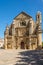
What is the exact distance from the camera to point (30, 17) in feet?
170

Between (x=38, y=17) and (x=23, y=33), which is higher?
(x=38, y=17)

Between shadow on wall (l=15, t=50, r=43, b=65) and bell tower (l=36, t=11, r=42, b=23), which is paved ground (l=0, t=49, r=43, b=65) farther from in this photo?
bell tower (l=36, t=11, r=42, b=23)

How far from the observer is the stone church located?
48.8m

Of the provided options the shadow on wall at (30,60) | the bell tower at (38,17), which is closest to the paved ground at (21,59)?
the shadow on wall at (30,60)

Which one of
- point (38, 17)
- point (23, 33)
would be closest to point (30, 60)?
point (23, 33)

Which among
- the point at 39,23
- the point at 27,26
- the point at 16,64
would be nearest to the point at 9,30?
the point at 27,26

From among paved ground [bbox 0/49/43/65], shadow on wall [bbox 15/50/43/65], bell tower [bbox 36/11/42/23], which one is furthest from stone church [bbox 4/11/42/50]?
shadow on wall [bbox 15/50/43/65]

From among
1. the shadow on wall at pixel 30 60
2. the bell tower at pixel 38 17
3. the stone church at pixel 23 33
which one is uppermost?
the bell tower at pixel 38 17

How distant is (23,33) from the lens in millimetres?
51406

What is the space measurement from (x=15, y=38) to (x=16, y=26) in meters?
3.89

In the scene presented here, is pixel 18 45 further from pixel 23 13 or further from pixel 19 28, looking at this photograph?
pixel 23 13

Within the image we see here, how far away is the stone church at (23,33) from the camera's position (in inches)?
1921

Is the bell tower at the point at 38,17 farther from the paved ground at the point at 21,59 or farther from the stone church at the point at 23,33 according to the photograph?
the paved ground at the point at 21,59

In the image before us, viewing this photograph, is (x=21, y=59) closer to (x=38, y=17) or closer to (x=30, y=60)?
(x=30, y=60)
